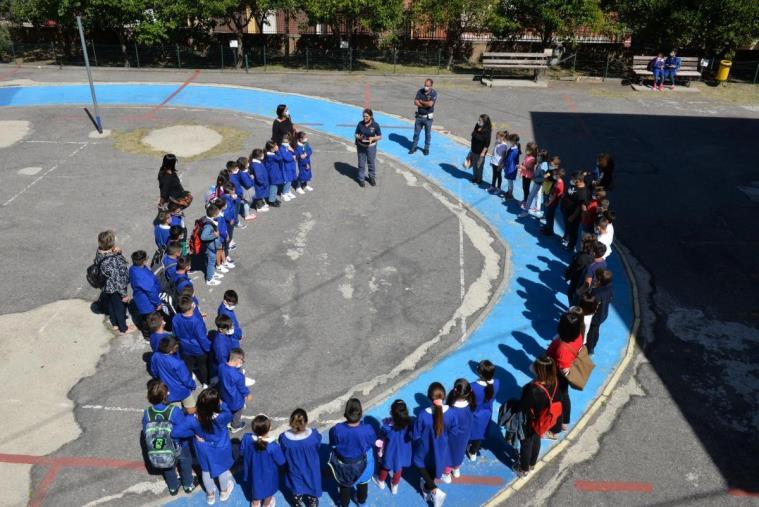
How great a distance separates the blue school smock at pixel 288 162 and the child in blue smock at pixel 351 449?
322 inches

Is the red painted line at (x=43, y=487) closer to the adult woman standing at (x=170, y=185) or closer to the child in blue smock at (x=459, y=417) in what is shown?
the child in blue smock at (x=459, y=417)

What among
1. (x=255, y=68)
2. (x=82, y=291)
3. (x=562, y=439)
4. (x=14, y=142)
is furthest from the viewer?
(x=255, y=68)

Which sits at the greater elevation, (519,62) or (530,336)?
(519,62)

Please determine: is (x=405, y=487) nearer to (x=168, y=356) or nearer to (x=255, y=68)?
(x=168, y=356)

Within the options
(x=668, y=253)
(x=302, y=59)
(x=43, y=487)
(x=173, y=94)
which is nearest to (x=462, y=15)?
(x=302, y=59)

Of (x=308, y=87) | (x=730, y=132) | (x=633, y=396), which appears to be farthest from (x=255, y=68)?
(x=633, y=396)

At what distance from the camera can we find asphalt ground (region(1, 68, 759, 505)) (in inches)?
291

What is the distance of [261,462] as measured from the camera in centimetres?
623

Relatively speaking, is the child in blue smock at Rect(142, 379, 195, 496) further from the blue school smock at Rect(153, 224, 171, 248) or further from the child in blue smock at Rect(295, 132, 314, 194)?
the child in blue smock at Rect(295, 132, 314, 194)

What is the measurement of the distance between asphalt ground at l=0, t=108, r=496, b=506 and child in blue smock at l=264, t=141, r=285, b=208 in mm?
468

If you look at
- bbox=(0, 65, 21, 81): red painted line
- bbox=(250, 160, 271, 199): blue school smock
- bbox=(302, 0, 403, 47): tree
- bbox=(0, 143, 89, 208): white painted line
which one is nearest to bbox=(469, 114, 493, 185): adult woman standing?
bbox=(250, 160, 271, 199): blue school smock

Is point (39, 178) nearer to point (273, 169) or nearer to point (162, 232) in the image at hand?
point (273, 169)

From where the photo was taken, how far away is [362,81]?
2725cm

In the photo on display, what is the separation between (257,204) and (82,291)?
4390 millimetres
